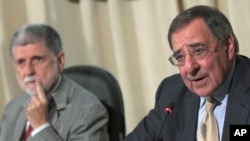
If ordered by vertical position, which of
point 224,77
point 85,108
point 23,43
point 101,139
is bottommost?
point 101,139

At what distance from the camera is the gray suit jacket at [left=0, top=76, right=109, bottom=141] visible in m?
1.96

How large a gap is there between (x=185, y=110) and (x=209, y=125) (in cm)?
15

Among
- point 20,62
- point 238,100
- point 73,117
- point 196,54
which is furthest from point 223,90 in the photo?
Result: point 20,62

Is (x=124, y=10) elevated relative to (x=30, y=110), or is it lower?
elevated

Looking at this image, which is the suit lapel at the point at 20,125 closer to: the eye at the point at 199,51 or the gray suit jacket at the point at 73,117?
the gray suit jacket at the point at 73,117

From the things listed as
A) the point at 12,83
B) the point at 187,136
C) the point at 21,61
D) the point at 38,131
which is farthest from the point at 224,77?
the point at 12,83

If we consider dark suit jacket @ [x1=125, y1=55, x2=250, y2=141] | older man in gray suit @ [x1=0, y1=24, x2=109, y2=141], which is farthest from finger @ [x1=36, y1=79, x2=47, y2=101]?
dark suit jacket @ [x1=125, y1=55, x2=250, y2=141]

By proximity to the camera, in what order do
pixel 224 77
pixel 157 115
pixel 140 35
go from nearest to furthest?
pixel 224 77 < pixel 157 115 < pixel 140 35

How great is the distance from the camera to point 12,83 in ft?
9.15

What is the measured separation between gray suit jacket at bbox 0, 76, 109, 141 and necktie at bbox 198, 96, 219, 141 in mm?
504

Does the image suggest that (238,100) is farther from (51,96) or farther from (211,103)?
(51,96)

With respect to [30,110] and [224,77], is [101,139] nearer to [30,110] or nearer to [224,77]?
[30,110]

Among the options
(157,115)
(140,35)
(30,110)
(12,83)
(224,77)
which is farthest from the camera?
(12,83)

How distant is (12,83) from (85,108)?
3.04ft
